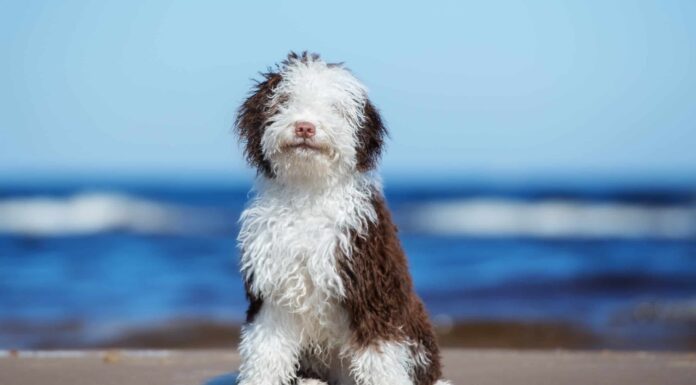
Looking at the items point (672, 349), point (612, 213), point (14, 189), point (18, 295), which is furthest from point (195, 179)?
point (672, 349)

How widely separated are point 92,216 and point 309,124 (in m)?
20.8

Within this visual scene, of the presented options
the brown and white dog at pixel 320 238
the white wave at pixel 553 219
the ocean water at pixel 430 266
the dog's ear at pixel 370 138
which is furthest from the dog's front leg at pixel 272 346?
the white wave at pixel 553 219

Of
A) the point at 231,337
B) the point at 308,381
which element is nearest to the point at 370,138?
the point at 308,381

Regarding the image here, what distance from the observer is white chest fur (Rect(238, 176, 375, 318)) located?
14.2 feet

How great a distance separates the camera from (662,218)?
2495 cm

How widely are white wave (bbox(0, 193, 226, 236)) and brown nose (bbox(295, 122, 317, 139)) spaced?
50.7 ft

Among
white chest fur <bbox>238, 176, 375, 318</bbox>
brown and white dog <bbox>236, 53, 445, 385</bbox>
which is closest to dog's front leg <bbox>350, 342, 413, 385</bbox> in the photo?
brown and white dog <bbox>236, 53, 445, 385</bbox>

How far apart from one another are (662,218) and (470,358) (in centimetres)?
1975

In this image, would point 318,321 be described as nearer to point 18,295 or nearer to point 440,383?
point 440,383

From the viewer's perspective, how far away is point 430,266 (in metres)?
14.9

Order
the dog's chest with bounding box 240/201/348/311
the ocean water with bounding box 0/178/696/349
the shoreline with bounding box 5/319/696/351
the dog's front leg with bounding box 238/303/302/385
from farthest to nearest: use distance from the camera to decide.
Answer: the ocean water with bounding box 0/178/696/349
the shoreline with bounding box 5/319/696/351
the dog's front leg with bounding box 238/303/302/385
the dog's chest with bounding box 240/201/348/311

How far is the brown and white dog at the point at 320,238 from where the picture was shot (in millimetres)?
4305

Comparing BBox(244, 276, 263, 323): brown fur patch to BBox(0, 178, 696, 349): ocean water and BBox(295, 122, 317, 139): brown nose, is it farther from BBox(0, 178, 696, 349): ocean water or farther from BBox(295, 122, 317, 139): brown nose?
BBox(0, 178, 696, 349): ocean water

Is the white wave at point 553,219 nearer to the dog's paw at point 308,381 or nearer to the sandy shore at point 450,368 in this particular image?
the sandy shore at point 450,368
